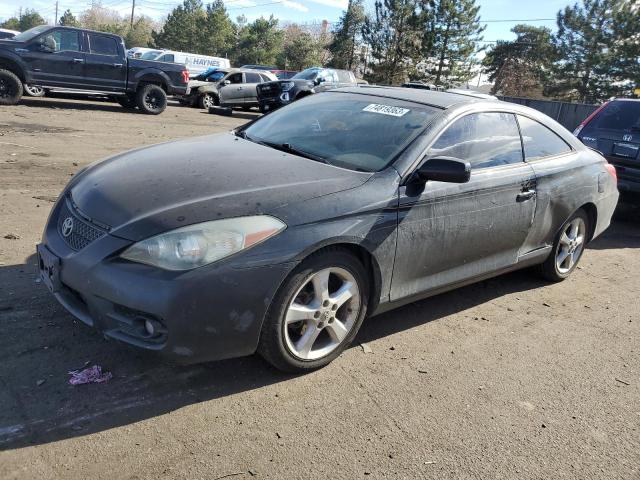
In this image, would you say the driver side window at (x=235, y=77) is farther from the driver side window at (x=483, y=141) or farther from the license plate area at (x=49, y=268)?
the license plate area at (x=49, y=268)

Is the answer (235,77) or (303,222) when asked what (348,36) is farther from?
(303,222)

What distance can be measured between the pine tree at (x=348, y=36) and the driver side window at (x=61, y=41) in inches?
1639

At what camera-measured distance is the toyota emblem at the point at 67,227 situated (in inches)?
121

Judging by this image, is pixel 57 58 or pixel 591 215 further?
pixel 57 58

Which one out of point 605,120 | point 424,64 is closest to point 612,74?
point 424,64

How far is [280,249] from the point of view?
2.86 meters

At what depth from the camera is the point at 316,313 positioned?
124 inches

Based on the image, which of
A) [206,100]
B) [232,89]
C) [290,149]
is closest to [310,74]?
[232,89]

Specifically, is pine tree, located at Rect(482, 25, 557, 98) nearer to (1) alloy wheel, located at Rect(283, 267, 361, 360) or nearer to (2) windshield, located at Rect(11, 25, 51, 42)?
(2) windshield, located at Rect(11, 25, 51, 42)

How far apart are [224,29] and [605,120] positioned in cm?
6610

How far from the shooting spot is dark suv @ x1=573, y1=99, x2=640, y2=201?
745cm

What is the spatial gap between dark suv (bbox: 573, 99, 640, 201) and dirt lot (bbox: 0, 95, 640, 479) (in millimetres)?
3539

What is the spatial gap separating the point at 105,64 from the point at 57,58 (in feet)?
3.81

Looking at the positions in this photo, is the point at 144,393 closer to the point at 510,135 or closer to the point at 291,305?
the point at 291,305
